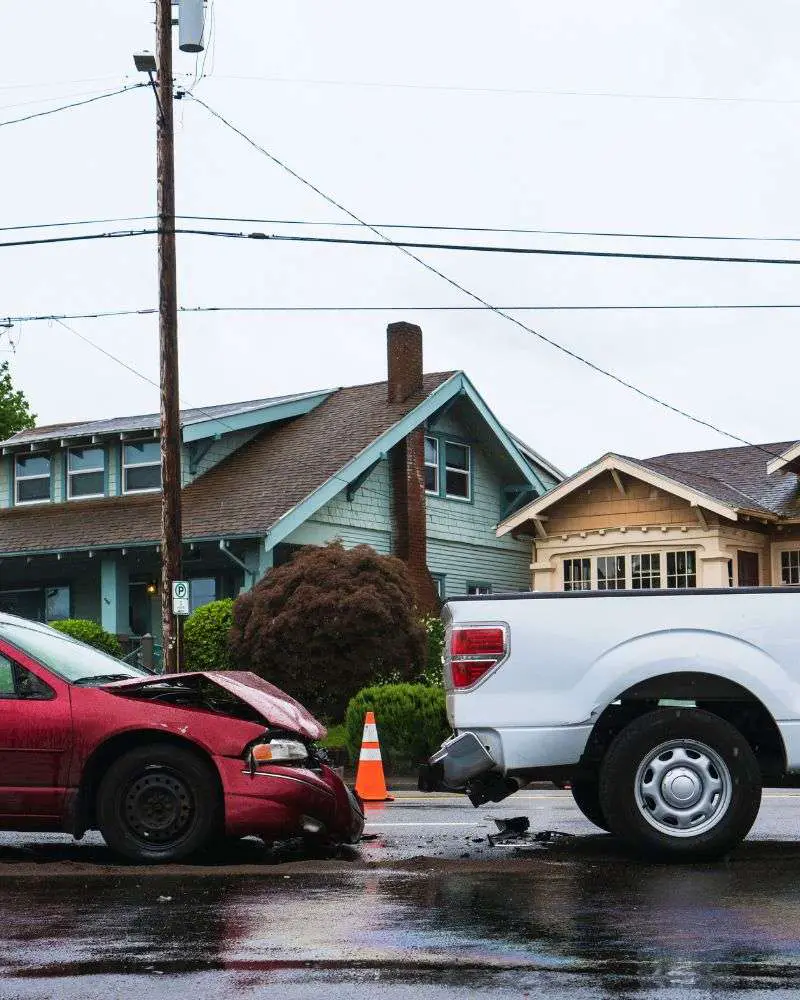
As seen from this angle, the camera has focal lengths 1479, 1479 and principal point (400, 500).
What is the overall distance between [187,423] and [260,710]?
20360 millimetres

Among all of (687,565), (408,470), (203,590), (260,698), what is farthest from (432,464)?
(260,698)

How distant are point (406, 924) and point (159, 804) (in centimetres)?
269

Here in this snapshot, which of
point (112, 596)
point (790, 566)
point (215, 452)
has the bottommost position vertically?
point (112, 596)

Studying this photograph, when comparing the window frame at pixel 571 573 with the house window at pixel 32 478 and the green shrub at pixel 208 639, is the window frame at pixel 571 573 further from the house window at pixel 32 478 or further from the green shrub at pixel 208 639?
the house window at pixel 32 478

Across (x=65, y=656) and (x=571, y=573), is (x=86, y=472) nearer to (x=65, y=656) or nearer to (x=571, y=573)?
(x=571, y=573)

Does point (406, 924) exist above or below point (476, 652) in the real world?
below

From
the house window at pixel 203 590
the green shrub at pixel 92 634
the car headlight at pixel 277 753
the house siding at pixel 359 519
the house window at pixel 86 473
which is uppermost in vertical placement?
the house window at pixel 86 473

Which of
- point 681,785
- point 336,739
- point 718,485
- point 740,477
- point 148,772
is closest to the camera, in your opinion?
point 681,785

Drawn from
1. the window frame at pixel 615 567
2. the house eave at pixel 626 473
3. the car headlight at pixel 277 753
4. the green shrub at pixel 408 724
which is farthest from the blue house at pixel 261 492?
the car headlight at pixel 277 753

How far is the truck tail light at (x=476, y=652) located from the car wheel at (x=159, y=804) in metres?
1.59

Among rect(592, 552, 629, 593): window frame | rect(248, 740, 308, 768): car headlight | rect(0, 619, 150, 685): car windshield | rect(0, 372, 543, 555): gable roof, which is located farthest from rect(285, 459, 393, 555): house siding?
rect(248, 740, 308, 768): car headlight

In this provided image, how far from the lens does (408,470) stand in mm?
30516

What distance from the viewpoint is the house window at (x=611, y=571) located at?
1083 inches

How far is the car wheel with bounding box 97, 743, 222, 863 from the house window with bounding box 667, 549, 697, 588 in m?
18.7
